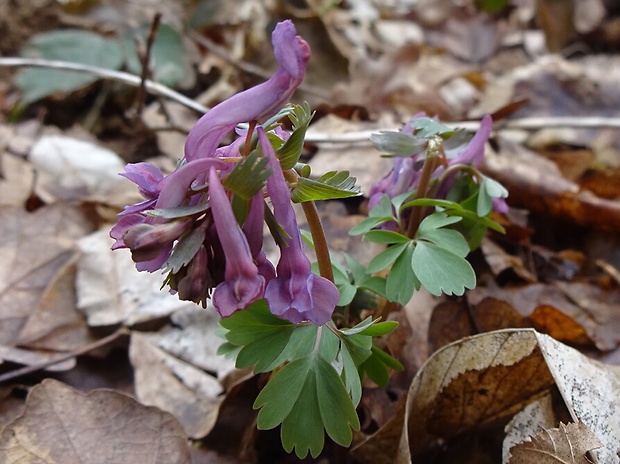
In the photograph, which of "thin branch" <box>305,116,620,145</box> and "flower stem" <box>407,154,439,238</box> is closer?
"flower stem" <box>407,154,439,238</box>

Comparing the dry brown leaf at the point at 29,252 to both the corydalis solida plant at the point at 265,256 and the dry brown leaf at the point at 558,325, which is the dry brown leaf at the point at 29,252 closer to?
the corydalis solida plant at the point at 265,256

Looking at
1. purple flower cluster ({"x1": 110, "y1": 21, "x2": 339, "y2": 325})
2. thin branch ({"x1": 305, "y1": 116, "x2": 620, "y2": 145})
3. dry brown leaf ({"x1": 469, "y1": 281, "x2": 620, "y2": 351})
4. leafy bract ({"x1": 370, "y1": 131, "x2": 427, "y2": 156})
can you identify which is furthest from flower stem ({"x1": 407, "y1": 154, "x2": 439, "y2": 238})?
thin branch ({"x1": 305, "y1": 116, "x2": 620, "y2": 145})

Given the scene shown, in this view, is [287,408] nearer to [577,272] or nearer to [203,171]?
[203,171]

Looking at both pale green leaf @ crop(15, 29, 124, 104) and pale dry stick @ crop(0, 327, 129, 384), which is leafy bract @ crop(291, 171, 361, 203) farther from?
pale green leaf @ crop(15, 29, 124, 104)

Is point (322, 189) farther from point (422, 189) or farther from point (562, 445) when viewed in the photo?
point (562, 445)

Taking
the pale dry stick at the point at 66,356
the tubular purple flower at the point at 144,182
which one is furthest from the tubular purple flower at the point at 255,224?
the pale dry stick at the point at 66,356

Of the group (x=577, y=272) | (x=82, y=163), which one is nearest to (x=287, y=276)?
(x=577, y=272)

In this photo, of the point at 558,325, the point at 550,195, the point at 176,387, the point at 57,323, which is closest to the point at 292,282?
the point at 176,387
